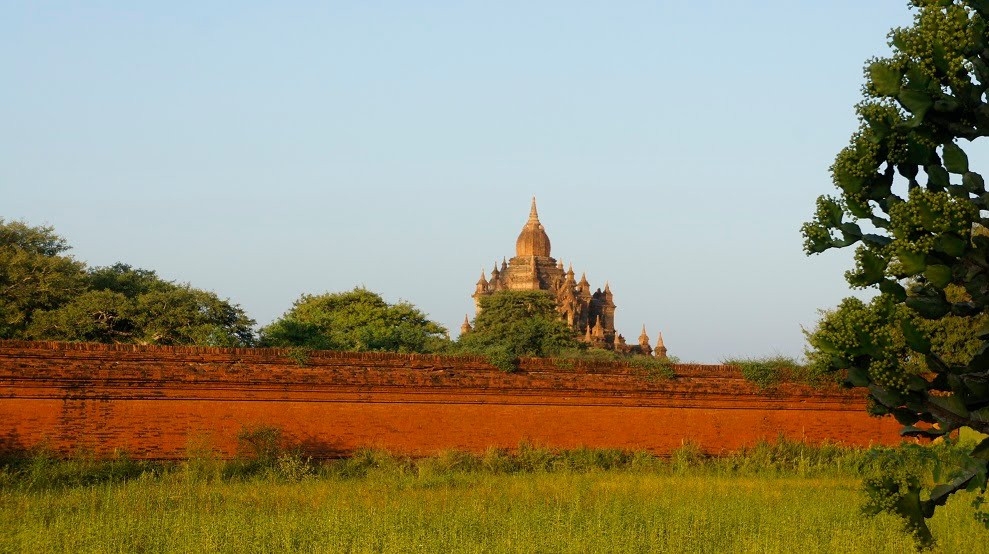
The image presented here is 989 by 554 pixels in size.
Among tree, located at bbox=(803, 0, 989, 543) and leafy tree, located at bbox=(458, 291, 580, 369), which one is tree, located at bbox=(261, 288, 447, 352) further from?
tree, located at bbox=(803, 0, 989, 543)

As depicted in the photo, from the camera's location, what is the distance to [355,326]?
48.5m

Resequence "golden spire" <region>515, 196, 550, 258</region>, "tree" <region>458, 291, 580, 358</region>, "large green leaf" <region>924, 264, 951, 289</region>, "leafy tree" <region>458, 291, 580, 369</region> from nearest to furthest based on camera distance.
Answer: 1. "large green leaf" <region>924, 264, 951, 289</region>
2. "leafy tree" <region>458, 291, 580, 369</region>
3. "tree" <region>458, 291, 580, 358</region>
4. "golden spire" <region>515, 196, 550, 258</region>

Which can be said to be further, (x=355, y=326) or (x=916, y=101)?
(x=355, y=326)

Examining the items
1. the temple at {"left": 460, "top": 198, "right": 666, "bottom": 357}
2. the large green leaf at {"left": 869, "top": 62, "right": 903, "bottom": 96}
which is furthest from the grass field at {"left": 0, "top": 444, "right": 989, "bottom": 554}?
the temple at {"left": 460, "top": 198, "right": 666, "bottom": 357}

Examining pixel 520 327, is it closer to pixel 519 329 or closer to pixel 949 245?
pixel 519 329

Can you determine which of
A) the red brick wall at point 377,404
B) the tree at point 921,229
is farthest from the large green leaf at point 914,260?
the red brick wall at point 377,404

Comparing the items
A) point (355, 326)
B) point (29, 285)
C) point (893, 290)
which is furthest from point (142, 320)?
point (893, 290)

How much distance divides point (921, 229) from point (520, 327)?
3870 centimetres

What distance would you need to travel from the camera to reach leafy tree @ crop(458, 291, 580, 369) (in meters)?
41.0

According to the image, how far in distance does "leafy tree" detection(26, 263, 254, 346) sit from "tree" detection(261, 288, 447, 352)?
1.65 meters

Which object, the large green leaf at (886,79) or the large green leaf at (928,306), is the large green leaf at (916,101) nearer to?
the large green leaf at (886,79)

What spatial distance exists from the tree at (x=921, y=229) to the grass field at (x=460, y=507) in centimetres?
308

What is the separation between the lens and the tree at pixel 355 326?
3466 cm

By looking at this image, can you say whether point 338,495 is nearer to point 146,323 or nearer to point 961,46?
point 961,46
